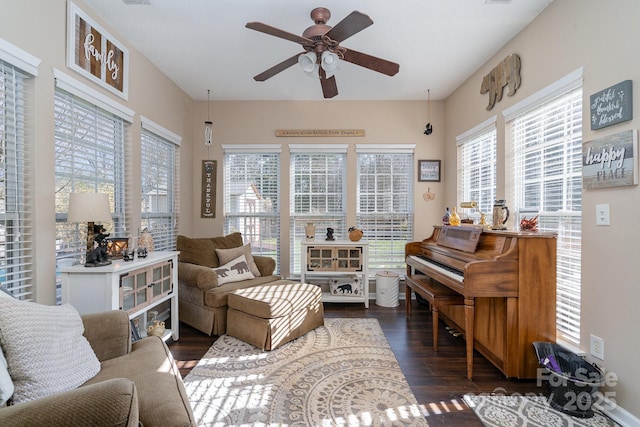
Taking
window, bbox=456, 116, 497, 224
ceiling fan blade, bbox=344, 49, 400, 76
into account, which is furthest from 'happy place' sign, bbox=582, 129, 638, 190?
ceiling fan blade, bbox=344, 49, 400, 76

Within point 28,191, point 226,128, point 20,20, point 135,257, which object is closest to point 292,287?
point 135,257

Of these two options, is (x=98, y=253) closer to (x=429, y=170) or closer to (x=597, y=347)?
(x=597, y=347)

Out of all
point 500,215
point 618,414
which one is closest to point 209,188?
point 500,215

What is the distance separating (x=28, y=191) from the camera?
73.5 inches

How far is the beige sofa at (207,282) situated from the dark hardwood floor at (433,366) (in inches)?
6.5

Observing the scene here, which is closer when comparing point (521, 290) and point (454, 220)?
point (521, 290)

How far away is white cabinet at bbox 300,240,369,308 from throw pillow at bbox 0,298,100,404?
261cm

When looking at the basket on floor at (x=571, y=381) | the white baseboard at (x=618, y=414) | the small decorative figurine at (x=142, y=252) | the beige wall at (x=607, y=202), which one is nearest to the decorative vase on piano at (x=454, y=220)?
the beige wall at (x=607, y=202)

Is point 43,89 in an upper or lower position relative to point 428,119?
lower

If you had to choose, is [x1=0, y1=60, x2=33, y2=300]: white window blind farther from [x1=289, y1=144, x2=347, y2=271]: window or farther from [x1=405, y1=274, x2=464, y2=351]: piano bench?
[x1=405, y1=274, x2=464, y2=351]: piano bench

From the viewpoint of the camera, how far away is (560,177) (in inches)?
87.5

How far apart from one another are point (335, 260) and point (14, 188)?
9.97 feet

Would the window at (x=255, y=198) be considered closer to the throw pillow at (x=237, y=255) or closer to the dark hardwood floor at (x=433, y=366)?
the throw pillow at (x=237, y=255)

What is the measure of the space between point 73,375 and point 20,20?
6.79 feet
